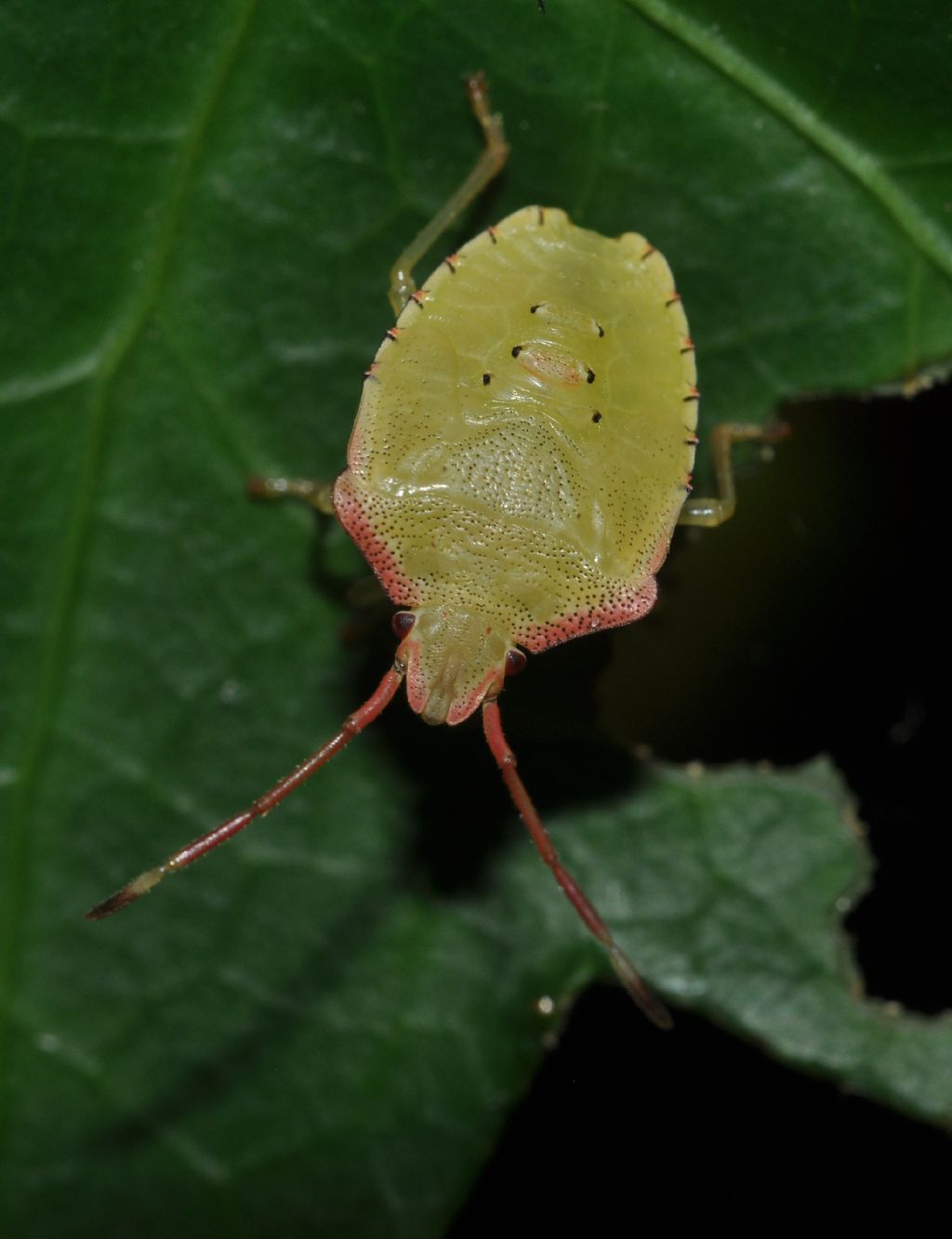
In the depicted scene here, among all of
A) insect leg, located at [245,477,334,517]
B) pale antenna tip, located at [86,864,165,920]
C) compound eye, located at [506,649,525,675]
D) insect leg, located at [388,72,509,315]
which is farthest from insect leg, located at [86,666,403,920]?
insect leg, located at [388,72,509,315]

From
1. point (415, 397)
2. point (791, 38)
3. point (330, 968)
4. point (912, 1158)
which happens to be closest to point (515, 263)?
point (415, 397)

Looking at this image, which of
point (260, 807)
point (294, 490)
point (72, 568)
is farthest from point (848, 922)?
point (72, 568)

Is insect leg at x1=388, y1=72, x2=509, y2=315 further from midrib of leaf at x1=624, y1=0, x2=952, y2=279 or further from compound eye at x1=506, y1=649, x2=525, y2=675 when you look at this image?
compound eye at x1=506, y1=649, x2=525, y2=675

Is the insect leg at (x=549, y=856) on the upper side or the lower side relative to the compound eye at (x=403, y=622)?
lower

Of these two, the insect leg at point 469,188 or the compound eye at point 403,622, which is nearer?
the compound eye at point 403,622

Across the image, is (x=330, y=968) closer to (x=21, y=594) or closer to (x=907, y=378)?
(x=21, y=594)

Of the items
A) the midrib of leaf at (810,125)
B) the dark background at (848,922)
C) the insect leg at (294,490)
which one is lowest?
the dark background at (848,922)

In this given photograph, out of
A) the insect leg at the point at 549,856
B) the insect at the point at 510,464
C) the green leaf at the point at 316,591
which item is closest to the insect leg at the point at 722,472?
the green leaf at the point at 316,591

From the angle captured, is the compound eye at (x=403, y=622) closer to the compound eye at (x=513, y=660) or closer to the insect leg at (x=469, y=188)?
the compound eye at (x=513, y=660)
